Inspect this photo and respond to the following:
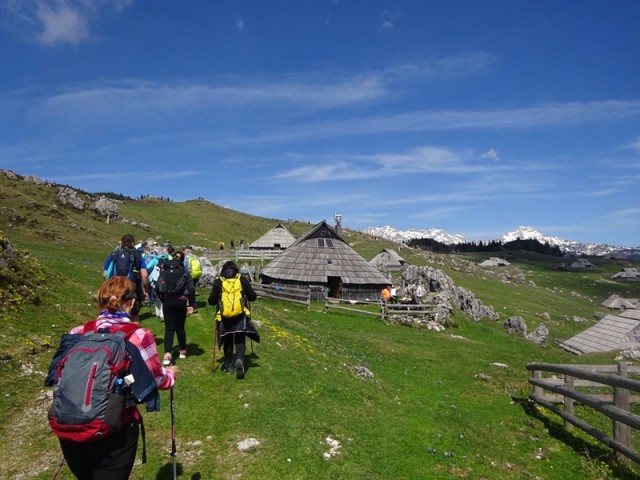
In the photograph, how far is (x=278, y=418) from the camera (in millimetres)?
9672

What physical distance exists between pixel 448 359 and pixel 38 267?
20160 mm

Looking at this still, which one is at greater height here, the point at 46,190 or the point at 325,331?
the point at 46,190

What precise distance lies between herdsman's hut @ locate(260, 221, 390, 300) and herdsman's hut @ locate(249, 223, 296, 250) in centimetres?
2783

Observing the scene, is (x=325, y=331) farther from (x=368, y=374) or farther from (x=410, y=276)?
(x=410, y=276)

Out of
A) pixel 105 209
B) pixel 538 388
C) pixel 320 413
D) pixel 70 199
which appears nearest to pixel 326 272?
pixel 538 388

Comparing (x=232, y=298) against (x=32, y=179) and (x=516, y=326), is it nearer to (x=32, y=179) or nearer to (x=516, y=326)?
(x=516, y=326)

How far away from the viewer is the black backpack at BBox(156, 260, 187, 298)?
1123 centimetres

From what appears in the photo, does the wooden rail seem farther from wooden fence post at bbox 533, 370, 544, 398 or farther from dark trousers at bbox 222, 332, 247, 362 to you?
dark trousers at bbox 222, 332, 247, 362

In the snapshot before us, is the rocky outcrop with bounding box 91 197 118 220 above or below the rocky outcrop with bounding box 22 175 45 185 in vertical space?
below

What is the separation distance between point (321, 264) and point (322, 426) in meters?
32.8

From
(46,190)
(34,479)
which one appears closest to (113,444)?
(34,479)

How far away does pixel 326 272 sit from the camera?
1642 inches

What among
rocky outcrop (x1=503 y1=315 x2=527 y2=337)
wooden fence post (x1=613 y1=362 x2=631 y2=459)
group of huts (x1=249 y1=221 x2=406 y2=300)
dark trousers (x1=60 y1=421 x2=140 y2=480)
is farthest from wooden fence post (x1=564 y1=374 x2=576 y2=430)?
rocky outcrop (x1=503 y1=315 x2=527 y2=337)

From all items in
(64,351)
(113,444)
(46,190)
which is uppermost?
(46,190)
